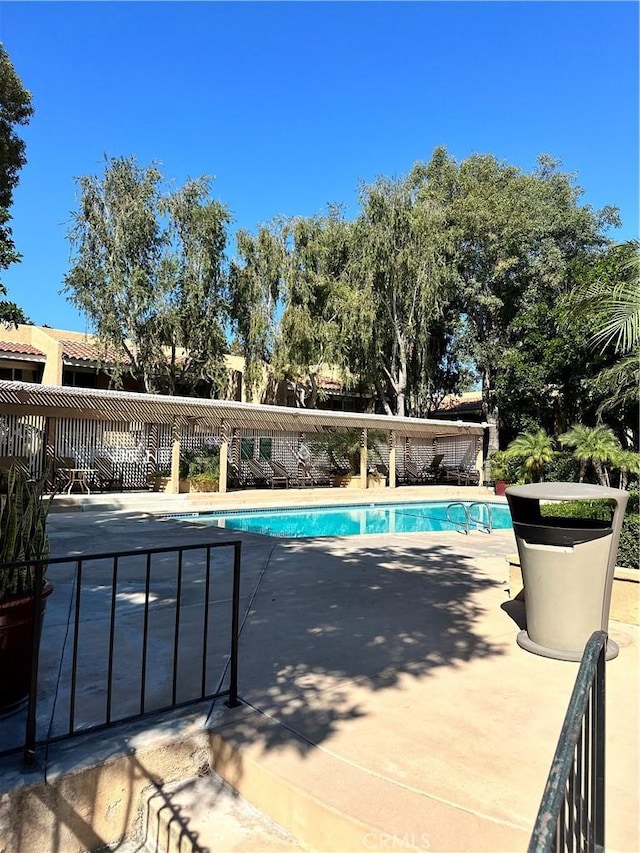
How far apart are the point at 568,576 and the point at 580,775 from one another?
2.35 m

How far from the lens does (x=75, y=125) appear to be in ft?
39.1

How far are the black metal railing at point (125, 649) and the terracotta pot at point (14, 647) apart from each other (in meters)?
0.08

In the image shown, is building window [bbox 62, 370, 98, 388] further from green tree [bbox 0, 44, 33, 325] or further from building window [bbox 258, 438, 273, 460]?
green tree [bbox 0, 44, 33, 325]

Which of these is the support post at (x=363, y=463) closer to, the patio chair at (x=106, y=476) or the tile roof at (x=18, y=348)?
the patio chair at (x=106, y=476)

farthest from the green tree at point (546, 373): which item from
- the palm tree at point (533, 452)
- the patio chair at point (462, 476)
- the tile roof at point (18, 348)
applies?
the tile roof at point (18, 348)

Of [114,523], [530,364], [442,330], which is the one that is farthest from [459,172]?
[114,523]

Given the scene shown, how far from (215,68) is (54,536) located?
8550 millimetres

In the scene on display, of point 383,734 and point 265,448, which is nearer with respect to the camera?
point 383,734

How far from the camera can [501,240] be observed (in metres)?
25.2

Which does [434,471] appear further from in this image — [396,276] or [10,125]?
[10,125]

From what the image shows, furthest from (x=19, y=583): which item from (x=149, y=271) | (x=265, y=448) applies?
(x=149, y=271)

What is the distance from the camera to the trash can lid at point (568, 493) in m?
3.78

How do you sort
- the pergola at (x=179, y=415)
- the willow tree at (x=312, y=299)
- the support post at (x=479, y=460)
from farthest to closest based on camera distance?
the support post at (x=479, y=460), the willow tree at (x=312, y=299), the pergola at (x=179, y=415)

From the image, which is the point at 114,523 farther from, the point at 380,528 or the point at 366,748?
the point at 366,748
